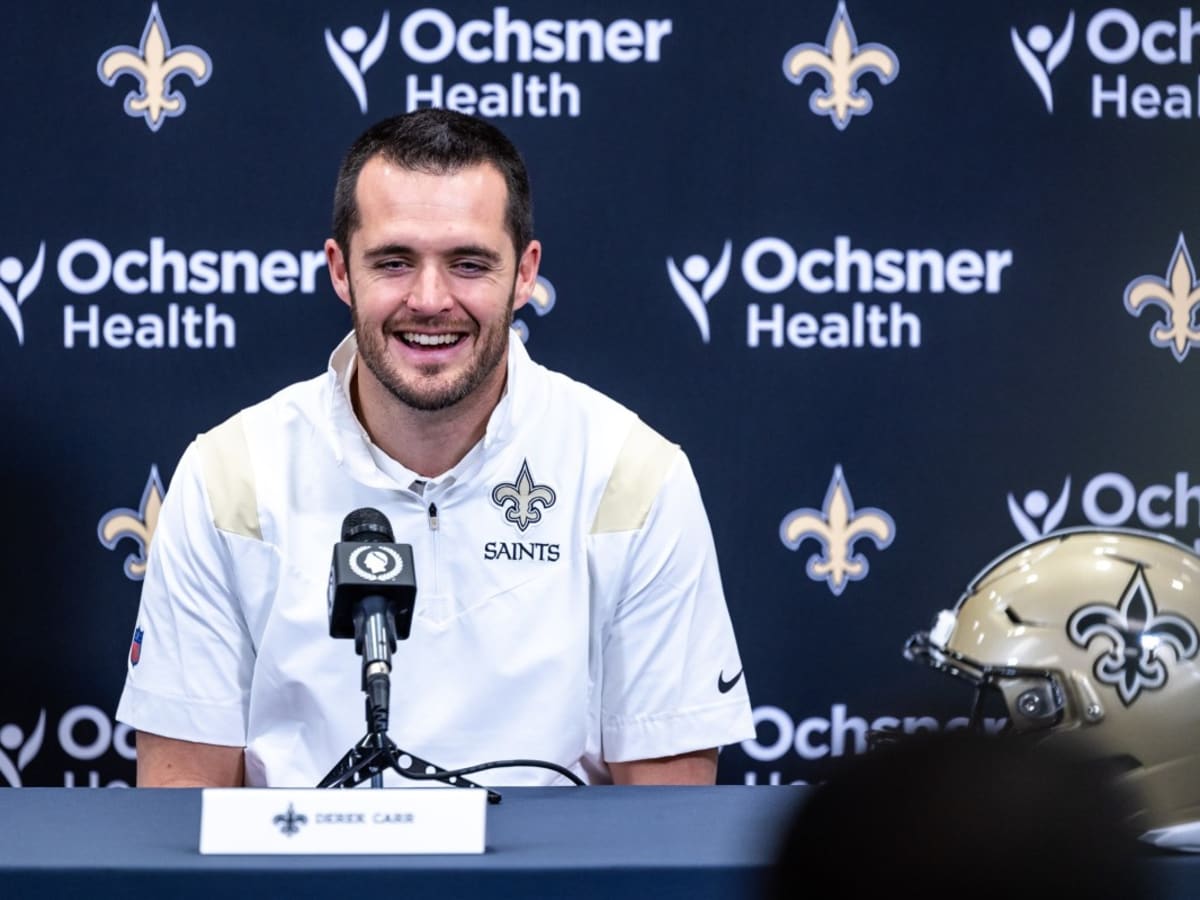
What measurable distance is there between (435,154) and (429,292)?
8.0 inches

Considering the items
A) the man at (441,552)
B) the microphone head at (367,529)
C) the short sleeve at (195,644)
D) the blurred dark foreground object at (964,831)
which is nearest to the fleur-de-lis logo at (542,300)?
the man at (441,552)

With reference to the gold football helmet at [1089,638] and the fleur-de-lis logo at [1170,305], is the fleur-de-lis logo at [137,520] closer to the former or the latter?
the gold football helmet at [1089,638]

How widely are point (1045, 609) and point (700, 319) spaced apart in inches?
41.7

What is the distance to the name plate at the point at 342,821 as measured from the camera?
4.69 ft

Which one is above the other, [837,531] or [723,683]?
[837,531]

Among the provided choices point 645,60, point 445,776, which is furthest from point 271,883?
point 645,60

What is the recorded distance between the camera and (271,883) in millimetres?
1380

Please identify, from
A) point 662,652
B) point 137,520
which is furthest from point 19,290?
point 662,652

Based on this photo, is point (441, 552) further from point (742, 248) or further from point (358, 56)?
point (358, 56)

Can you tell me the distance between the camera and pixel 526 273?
2559mm

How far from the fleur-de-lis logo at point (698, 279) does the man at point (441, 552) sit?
0.61 meters

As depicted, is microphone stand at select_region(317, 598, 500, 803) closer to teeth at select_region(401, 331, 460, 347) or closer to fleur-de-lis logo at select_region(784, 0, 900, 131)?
teeth at select_region(401, 331, 460, 347)

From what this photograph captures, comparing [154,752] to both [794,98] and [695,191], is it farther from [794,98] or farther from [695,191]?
[794,98]

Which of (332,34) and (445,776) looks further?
(332,34)
